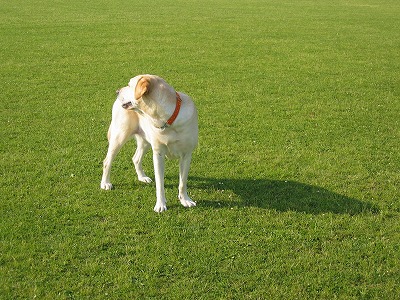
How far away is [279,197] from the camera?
688 centimetres

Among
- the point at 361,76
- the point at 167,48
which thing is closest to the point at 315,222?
the point at 361,76

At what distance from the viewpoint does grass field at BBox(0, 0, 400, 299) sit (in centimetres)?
519

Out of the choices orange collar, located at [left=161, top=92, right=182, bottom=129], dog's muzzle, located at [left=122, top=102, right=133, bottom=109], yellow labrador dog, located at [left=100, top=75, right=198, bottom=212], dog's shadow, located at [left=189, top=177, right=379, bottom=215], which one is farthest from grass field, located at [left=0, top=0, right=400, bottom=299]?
dog's muzzle, located at [left=122, top=102, right=133, bottom=109]

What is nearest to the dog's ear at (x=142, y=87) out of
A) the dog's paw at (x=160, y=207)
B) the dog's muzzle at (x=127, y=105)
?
the dog's muzzle at (x=127, y=105)

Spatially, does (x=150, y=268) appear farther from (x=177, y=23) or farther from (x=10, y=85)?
(x=177, y=23)

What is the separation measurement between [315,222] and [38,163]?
4.32 m

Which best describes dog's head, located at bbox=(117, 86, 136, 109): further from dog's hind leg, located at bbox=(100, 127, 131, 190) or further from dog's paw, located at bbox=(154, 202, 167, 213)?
dog's paw, located at bbox=(154, 202, 167, 213)

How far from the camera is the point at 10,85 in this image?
1230cm

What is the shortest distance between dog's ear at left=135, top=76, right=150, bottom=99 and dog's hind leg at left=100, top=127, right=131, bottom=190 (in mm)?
1119

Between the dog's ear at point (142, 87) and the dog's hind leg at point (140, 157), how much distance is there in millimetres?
1333

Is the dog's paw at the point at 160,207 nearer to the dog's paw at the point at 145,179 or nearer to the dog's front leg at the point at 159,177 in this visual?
the dog's front leg at the point at 159,177

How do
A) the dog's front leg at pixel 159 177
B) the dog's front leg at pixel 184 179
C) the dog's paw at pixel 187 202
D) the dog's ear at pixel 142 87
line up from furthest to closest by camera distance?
the dog's paw at pixel 187 202
the dog's front leg at pixel 184 179
the dog's front leg at pixel 159 177
the dog's ear at pixel 142 87

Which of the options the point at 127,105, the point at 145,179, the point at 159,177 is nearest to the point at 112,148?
the point at 145,179

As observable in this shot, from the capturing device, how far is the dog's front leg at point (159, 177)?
20.7ft
